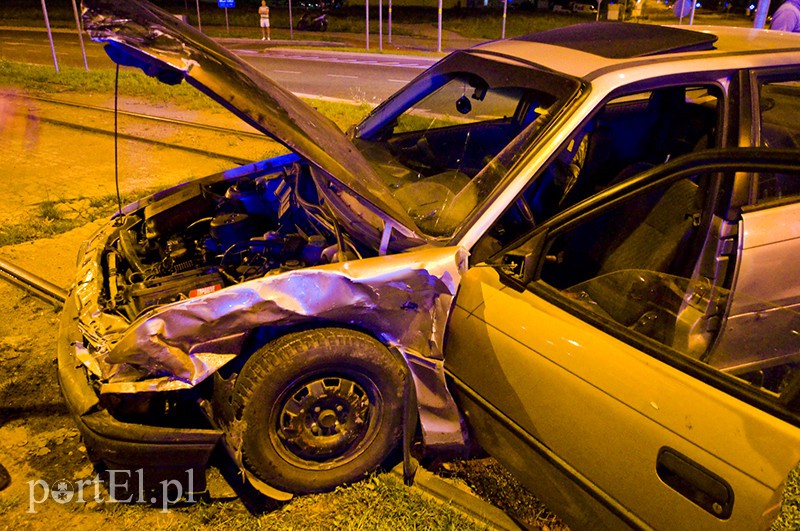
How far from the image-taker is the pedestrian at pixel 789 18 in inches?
246

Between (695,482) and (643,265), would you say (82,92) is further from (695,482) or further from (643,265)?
(695,482)

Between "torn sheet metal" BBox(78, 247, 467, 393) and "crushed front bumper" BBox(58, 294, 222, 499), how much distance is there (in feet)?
0.51

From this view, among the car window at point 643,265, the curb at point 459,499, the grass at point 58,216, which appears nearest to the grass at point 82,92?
the grass at point 58,216

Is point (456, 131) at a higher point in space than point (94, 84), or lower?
higher

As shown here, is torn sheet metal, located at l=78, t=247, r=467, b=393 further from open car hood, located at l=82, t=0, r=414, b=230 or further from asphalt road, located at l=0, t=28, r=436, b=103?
asphalt road, located at l=0, t=28, r=436, b=103

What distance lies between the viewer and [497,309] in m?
2.29

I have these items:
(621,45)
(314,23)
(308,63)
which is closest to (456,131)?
(621,45)

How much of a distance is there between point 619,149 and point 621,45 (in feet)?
2.11

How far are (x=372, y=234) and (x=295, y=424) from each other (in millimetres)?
924

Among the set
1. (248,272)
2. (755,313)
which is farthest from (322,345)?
(755,313)

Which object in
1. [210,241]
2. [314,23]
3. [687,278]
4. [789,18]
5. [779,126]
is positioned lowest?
[210,241]

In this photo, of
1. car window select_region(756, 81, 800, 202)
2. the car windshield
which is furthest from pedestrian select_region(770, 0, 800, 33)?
the car windshield

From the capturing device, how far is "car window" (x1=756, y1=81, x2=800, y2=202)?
2600 millimetres

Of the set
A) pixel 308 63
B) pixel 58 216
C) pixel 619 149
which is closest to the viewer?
pixel 619 149
